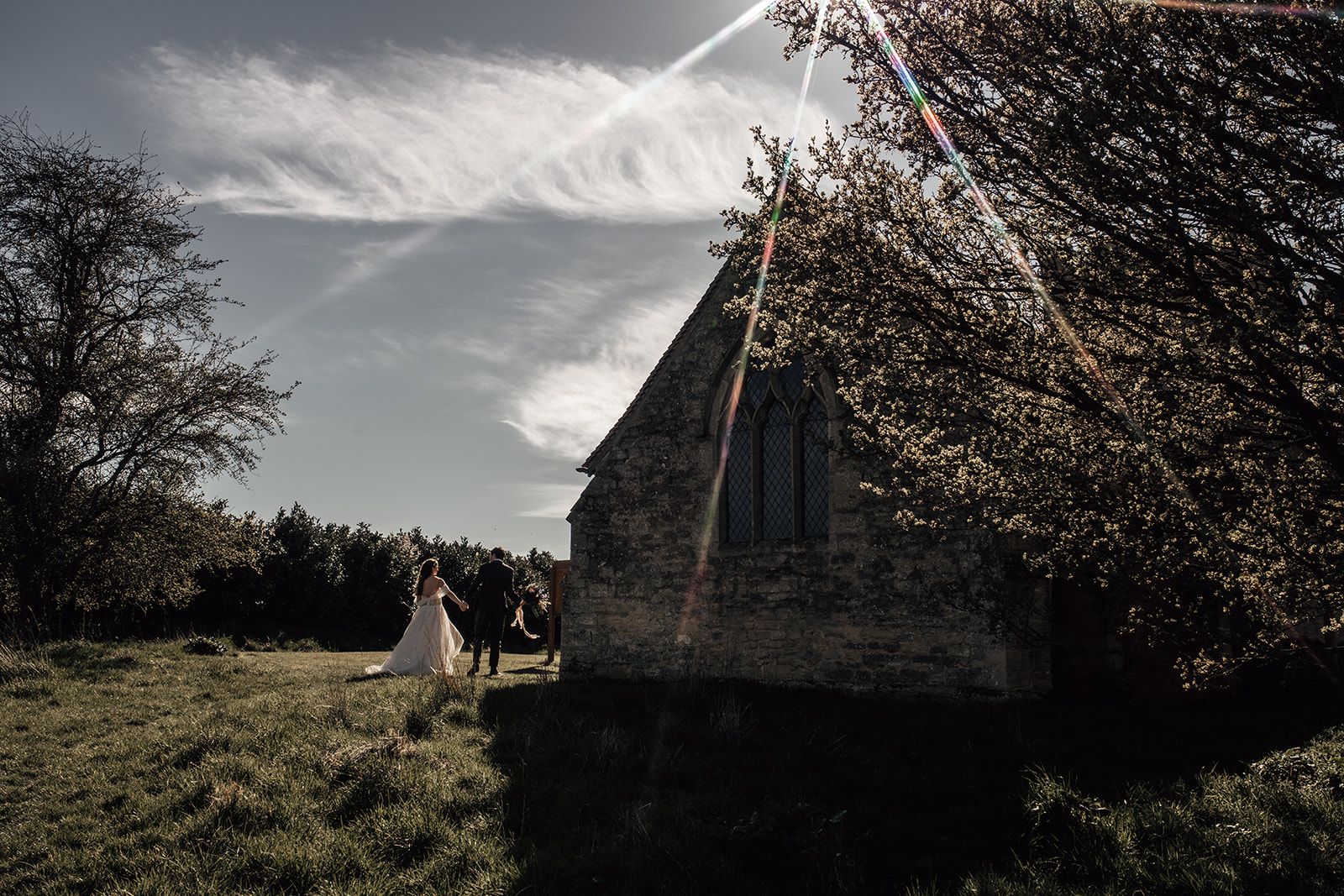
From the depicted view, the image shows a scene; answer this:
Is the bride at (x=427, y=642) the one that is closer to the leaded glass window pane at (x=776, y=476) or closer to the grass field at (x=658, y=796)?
the grass field at (x=658, y=796)

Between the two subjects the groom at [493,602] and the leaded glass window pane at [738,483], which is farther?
the groom at [493,602]

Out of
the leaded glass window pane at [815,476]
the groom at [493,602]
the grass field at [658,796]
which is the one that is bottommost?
the grass field at [658,796]

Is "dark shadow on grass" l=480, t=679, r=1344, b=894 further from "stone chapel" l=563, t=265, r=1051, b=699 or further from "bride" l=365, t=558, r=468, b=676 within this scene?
"bride" l=365, t=558, r=468, b=676

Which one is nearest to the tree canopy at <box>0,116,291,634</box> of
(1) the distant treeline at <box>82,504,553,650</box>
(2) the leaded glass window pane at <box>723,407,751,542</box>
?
(1) the distant treeline at <box>82,504,553,650</box>

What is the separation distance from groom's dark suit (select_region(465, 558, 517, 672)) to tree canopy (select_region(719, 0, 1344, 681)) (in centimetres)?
980

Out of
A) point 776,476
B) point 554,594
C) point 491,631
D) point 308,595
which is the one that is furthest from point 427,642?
point 308,595

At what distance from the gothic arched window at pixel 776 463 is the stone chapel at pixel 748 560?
0.02m

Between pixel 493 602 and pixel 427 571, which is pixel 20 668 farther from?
pixel 493 602

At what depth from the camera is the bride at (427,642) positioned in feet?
43.3

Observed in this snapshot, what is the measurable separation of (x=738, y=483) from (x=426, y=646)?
5.63 metres

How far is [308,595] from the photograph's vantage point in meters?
25.1

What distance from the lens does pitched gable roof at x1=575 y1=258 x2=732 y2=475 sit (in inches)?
528

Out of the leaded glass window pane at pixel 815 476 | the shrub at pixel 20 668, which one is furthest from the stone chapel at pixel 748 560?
the shrub at pixel 20 668

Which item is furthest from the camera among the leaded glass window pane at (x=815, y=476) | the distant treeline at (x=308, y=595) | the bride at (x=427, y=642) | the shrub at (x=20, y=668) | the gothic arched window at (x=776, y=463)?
the distant treeline at (x=308, y=595)
